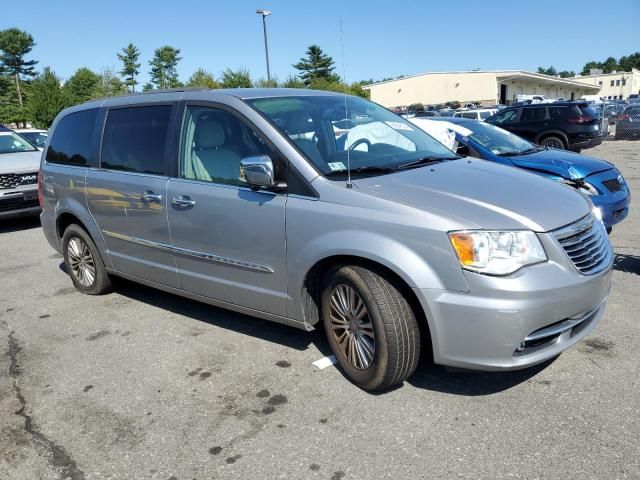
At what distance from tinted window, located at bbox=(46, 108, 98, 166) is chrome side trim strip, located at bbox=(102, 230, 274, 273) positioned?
36.4 inches

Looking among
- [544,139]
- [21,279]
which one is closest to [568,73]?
[544,139]

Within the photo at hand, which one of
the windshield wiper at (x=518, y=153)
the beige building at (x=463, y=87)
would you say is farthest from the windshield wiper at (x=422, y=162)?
the beige building at (x=463, y=87)

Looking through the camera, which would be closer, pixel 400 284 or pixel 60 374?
pixel 400 284

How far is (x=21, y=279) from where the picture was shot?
20.8ft

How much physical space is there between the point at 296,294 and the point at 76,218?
2.96m

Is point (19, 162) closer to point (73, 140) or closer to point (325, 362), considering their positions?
point (73, 140)

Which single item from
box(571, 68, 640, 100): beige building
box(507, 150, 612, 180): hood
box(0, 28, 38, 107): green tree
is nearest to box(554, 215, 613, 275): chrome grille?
box(507, 150, 612, 180): hood

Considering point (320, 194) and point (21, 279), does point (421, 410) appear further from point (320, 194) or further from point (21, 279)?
point (21, 279)

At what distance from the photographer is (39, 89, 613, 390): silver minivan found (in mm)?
2838

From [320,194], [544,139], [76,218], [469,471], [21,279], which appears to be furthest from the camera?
[544,139]

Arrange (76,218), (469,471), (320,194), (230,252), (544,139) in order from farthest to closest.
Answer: (544,139), (76,218), (230,252), (320,194), (469,471)

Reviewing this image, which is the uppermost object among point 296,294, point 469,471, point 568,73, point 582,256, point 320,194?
point 568,73

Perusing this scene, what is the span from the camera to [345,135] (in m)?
3.85

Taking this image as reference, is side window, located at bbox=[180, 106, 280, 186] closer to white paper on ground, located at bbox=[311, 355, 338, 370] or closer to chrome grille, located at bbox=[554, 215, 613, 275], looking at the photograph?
white paper on ground, located at bbox=[311, 355, 338, 370]
